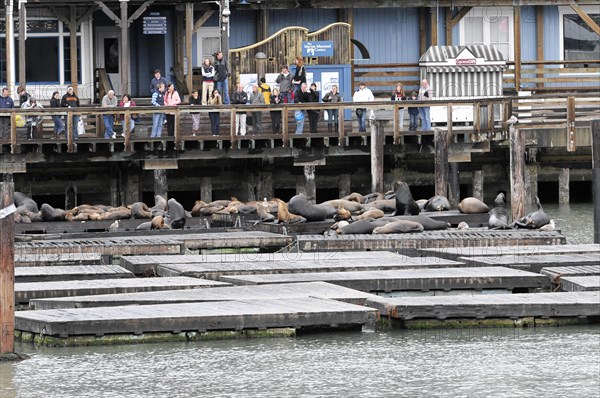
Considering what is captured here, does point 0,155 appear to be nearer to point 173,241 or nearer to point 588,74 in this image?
point 173,241

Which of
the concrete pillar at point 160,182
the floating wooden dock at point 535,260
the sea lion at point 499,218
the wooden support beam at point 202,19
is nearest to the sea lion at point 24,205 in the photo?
the concrete pillar at point 160,182

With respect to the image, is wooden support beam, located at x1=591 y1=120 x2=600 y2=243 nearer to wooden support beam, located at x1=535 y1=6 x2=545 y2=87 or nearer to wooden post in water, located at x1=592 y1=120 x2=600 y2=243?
wooden post in water, located at x1=592 y1=120 x2=600 y2=243

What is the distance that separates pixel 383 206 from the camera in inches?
1228

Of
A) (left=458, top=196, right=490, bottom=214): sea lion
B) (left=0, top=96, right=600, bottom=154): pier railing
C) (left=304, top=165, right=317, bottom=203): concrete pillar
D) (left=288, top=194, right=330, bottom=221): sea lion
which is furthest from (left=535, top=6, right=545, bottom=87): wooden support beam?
(left=288, top=194, right=330, bottom=221): sea lion

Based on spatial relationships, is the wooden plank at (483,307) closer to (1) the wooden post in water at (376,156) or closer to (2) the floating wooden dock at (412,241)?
(2) the floating wooden dock at (412,241)

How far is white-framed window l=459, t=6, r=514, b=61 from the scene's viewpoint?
4434cm

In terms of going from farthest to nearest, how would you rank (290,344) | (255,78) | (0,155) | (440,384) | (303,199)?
(255,78)
(0,155)
(303,199)
(290,344)
(440,384)

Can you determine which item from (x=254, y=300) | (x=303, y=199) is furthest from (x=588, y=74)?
(x=254, y=300)

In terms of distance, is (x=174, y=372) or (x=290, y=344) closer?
(x=174, y=372)

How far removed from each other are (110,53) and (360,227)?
1560 cm

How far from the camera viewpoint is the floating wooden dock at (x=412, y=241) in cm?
2644

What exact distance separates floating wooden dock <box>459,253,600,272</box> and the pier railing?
35.2 feet

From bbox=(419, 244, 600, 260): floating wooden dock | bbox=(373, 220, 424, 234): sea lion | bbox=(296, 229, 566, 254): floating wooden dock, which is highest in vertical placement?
bbox=(373, 220, 424, 234): sea lion

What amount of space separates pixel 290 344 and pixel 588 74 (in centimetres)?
2587
